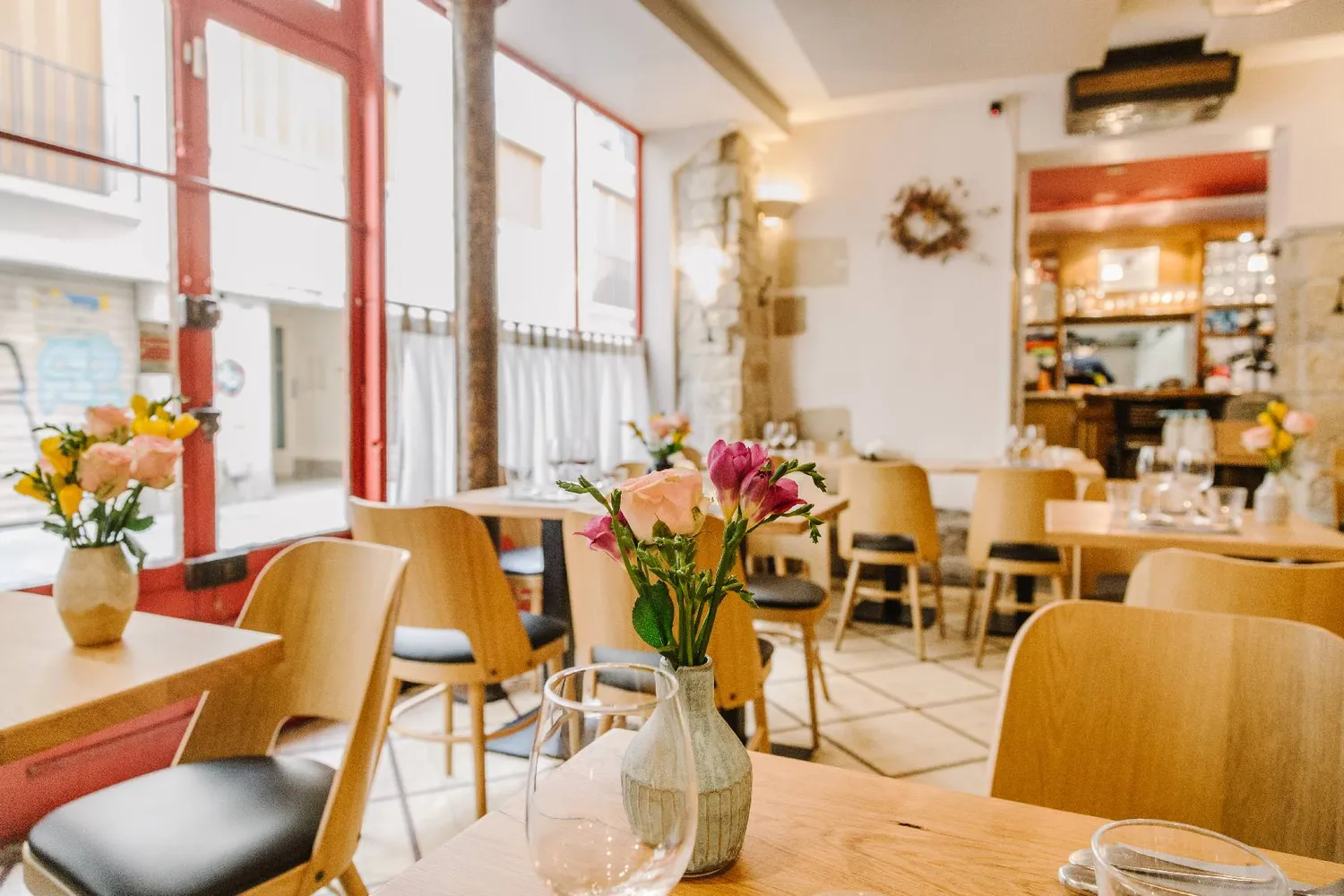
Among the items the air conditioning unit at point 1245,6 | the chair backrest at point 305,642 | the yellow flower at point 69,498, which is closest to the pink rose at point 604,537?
the chair backrest at point 305,642

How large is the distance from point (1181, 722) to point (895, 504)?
281 cm

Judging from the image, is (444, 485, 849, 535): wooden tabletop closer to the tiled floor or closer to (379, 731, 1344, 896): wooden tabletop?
the tiled floor

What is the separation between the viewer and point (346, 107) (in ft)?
10.7

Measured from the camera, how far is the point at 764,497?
0.68m

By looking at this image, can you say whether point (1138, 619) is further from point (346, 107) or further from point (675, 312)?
point (675, 312)

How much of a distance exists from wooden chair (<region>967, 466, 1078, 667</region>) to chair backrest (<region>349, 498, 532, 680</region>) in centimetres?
232

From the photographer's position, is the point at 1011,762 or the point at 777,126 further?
the point at 777,126

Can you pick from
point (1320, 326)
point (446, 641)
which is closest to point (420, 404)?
point (446, 641)

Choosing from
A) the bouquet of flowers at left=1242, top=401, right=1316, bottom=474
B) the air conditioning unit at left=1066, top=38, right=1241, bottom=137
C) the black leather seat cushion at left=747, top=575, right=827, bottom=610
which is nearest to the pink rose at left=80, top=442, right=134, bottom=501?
the black leather seat cushion at left=747, top=575, right=827, bottom=610

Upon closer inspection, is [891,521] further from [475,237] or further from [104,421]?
[104,421]

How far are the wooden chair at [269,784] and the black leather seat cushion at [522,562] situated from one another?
5.09 feet

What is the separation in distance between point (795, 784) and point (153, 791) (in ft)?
3.58

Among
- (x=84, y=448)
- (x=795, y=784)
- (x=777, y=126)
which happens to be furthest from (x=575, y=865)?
(x=777, y=126)

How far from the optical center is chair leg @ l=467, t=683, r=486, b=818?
217 centimetres
